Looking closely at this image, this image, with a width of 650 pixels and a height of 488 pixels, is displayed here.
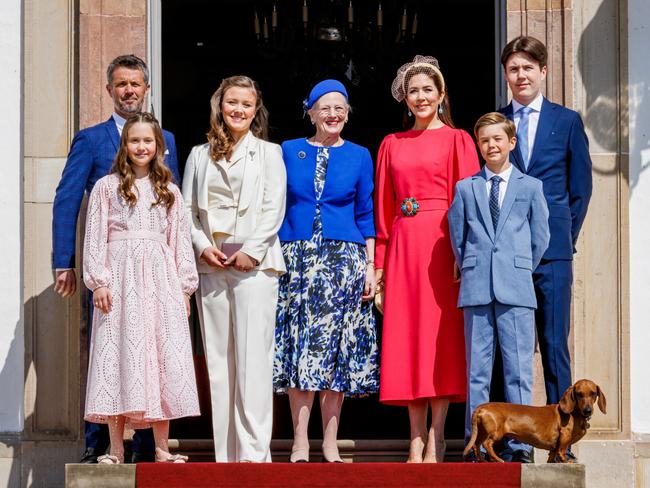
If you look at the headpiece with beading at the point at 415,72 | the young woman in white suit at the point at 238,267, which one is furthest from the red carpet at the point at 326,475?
the headpiece with beading at the point at 415,72

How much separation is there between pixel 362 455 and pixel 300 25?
3.70 meters

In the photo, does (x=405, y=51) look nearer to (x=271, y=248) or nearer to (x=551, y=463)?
(x=271, y=248)

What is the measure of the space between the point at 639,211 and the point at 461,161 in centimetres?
124

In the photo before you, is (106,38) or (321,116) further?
(106,38)

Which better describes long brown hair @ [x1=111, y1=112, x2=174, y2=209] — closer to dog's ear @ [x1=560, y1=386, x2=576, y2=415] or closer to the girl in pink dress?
the girl in pink dress

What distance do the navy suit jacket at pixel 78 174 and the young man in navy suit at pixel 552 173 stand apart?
1752mm

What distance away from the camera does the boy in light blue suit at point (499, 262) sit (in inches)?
305

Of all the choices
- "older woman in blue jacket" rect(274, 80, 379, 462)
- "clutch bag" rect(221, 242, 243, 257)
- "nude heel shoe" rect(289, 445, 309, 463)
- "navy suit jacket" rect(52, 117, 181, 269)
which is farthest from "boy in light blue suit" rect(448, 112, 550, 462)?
"navy suit jacket" rect(52, 117, 181, 269)

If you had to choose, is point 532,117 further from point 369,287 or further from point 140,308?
point 140,308

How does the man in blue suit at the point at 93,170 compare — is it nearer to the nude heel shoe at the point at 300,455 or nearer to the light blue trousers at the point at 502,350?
the nude heel shoe at the point at 300,455

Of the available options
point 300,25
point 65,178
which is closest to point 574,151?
point 65,178

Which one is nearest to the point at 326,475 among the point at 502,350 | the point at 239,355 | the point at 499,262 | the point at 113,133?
the point at 239,355

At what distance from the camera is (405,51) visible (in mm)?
11984

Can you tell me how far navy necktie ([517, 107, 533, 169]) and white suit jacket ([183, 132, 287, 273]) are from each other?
3.91 ft
